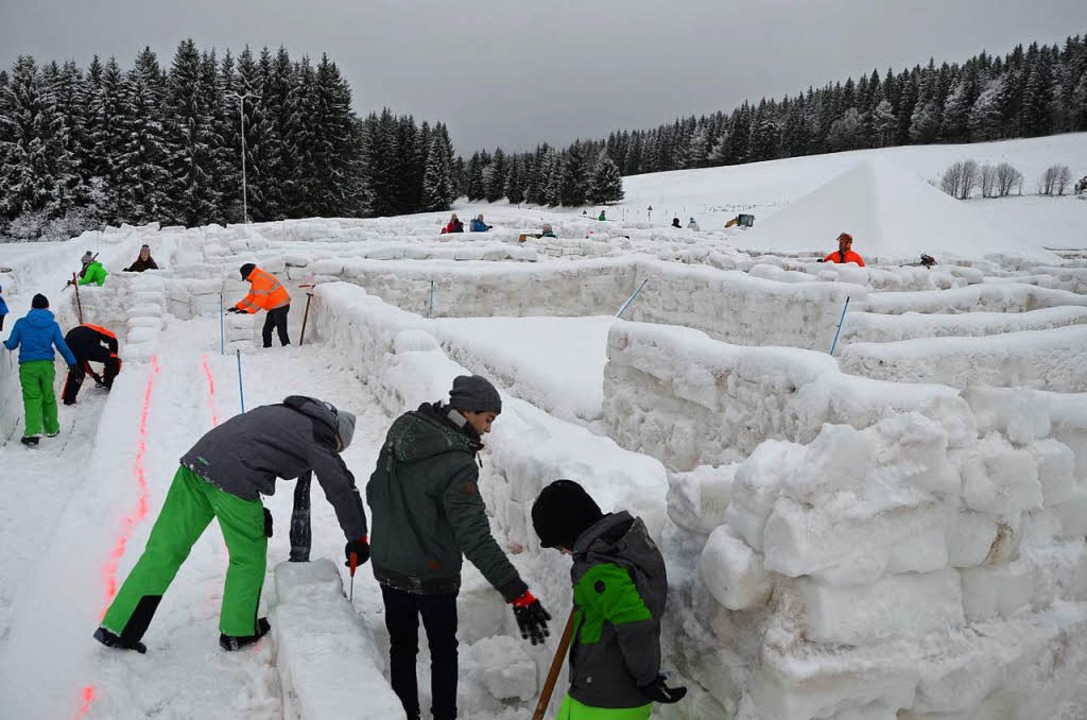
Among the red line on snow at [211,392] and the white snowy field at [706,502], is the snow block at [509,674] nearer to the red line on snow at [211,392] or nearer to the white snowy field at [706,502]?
the white snowy field at [706,502]

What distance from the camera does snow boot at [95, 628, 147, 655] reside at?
3.15 m

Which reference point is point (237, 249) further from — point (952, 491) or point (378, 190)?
point (378, 190)

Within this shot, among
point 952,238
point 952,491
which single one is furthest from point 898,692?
point 952,238

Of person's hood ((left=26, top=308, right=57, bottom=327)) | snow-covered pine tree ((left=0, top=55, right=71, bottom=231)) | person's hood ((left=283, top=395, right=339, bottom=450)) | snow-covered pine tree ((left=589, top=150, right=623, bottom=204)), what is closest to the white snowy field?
person's hood ((left=283, top=395, right=339, bottom=450))

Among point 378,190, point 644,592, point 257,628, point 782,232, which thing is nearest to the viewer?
point 644,592

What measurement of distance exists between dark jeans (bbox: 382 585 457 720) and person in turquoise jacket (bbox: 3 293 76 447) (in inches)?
265

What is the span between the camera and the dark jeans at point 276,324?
965 centimetres

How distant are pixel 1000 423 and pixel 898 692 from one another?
1027mm

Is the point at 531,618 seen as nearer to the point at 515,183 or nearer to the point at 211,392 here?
the point at 211,392

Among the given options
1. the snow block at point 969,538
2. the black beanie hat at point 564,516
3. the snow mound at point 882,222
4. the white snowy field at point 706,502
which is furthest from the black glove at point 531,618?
the snow mound at point 882,222

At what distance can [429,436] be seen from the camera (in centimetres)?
274

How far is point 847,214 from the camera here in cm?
2053

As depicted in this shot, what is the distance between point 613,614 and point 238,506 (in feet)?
6.01

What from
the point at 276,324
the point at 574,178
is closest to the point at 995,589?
the point at 276,324
